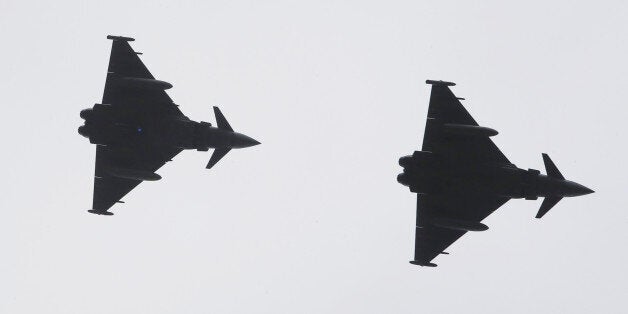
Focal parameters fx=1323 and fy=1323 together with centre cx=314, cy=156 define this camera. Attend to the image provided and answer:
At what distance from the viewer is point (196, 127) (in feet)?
281

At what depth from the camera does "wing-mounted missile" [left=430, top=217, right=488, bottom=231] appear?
8306cm

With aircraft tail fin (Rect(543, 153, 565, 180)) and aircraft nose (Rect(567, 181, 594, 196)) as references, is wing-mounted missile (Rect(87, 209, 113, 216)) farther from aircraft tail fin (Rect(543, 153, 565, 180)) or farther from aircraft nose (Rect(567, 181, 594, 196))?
aircraft nose (Rect(567, 181, 594, 196))

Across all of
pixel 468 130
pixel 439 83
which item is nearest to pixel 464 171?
pixel 468 130

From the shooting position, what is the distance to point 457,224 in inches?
3292

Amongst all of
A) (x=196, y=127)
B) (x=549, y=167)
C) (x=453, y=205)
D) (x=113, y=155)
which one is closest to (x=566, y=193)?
(x=549, y=167)

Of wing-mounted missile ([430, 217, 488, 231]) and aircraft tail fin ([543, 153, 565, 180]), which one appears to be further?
wing-mounted missile ([430, 217, 488, 231])

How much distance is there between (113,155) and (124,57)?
654 cm

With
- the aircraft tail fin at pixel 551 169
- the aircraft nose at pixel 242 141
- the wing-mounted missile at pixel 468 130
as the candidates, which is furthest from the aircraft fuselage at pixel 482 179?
the aircraft nose at pixel 242 141

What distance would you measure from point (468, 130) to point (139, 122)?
21.4m

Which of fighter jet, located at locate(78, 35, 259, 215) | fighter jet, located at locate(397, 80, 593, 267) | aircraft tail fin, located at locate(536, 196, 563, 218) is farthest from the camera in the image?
fighter jet, located at locate(78, 35, 259, 215)

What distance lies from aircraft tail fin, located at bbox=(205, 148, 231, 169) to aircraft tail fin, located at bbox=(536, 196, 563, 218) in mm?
20332

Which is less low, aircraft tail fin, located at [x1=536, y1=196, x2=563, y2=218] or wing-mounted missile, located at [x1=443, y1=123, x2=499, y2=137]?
wing-mounted missile, located at [x1=443, y1=123, x2=499, y2=137]

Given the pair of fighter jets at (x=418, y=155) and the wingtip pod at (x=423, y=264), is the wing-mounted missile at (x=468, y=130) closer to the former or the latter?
the pair of fighter jets at (x=418, y=155)

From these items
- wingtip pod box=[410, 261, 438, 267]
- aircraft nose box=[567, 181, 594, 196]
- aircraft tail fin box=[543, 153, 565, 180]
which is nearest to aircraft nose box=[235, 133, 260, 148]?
wingtip pod box=[410, 261, 438, 267]
